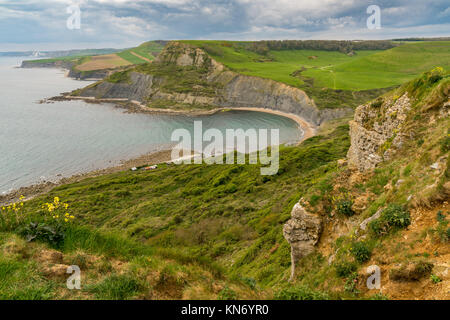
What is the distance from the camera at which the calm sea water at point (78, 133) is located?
171ft

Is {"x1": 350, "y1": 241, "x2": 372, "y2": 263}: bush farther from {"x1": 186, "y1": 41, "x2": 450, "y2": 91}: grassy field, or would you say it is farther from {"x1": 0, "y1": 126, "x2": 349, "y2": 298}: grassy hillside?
{"x1": 186, "y1": 41, "x2": 450, "y2": 91}: grassy field

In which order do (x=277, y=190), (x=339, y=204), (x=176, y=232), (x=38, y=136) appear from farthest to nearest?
(x=38, y=136)
(x=277, y=190)
(x=176, y=232)
(x=339, y=204)

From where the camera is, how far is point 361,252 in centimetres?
710

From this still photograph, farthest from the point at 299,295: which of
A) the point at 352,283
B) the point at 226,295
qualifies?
the point at 352,283

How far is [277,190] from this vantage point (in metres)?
28.8

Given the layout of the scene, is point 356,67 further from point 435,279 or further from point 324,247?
point 435,279

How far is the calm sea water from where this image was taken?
51969mm

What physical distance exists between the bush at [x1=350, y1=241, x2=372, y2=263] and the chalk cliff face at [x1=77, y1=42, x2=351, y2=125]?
262ft

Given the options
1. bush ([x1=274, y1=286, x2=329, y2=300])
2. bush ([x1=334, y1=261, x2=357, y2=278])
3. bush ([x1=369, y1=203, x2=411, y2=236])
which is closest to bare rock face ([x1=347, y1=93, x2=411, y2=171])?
bush ([x1=369, y1=203, x2=411, y2=236])

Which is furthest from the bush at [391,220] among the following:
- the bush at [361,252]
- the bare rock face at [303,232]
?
the bare rock face at [303,232]
